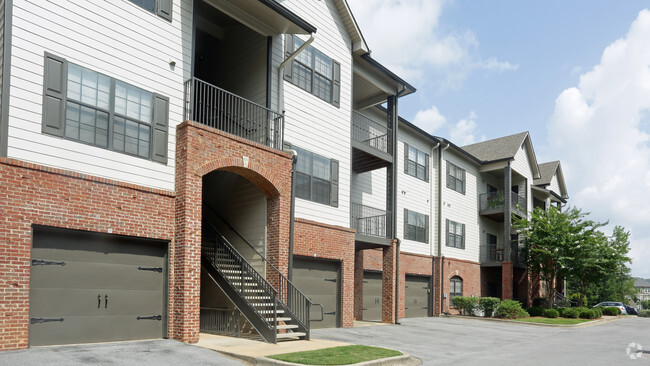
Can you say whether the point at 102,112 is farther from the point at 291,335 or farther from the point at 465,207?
the point at 465,207

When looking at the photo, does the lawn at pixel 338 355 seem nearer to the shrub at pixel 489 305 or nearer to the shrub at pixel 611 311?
the shrub at pixel 489 305

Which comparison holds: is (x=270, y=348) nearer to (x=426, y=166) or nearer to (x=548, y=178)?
(x=426, y=166)

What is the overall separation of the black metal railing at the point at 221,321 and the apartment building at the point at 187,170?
8 centimetres

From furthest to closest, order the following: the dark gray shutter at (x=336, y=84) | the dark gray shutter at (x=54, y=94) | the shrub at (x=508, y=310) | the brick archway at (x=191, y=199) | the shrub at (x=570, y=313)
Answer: the shrub at (x=570, y=313) → the shrub at (x=508, y=310) → the dark gray shutter at (x=336, y=84) → the brick archway at (x=191, y=199) → the dark gray shutter at (x=54, y=94)

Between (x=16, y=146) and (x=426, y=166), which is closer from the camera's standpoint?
(x=16, y=146)

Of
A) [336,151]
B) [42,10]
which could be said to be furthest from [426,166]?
[42,10]

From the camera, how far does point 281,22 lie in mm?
16500

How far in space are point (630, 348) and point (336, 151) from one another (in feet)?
36.4

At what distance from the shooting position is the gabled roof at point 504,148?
35.7m

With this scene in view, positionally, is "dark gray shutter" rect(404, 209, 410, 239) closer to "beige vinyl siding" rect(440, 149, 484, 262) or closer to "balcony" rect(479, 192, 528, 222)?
"beige vinyl siding" rect(440, 149, 484, 262)

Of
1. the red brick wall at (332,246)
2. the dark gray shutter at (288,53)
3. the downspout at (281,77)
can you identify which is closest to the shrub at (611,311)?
the red brick wall at (332,246)

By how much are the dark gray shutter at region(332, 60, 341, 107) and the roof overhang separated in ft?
10.5

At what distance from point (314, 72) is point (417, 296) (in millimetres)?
14215

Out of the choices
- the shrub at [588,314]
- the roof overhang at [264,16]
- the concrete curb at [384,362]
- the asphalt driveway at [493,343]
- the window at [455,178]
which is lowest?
the shrub at [588,314]
